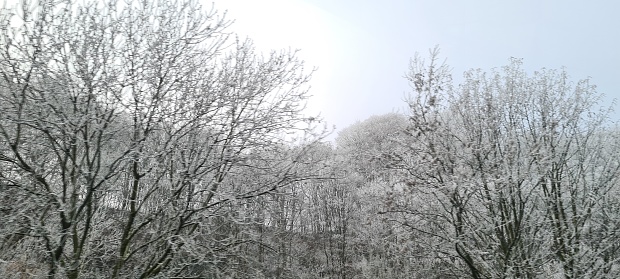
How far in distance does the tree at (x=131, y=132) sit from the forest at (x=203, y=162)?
0.03m

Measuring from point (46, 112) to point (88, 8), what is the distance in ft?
4.85

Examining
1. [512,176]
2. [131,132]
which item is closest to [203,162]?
[131,132]

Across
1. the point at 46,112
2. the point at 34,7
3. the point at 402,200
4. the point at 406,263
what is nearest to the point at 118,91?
the point at 46,112

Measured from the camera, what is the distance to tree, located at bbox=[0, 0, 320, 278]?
16.6 ft

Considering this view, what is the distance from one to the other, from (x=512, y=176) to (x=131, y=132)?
5918mm

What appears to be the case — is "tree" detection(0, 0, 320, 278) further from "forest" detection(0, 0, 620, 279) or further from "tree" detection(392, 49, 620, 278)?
"tree" detection(392, 49, 620, 278)

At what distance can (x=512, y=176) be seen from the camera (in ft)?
21.9

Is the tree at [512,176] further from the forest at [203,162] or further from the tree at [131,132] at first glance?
the tree at [131,132]

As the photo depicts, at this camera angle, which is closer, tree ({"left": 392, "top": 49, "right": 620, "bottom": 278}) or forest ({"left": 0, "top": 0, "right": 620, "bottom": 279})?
forest ({"left": 0, "top": 0, "right": 620, "bottom": 279})

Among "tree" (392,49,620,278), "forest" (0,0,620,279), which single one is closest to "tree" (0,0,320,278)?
"forest" (0,0,620,279)

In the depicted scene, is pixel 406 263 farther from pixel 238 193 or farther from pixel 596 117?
pixel 238 193

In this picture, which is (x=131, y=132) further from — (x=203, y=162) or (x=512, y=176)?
(x=512, y=176)

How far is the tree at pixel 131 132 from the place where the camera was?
5070 millimetres

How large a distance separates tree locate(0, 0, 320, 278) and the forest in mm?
29
